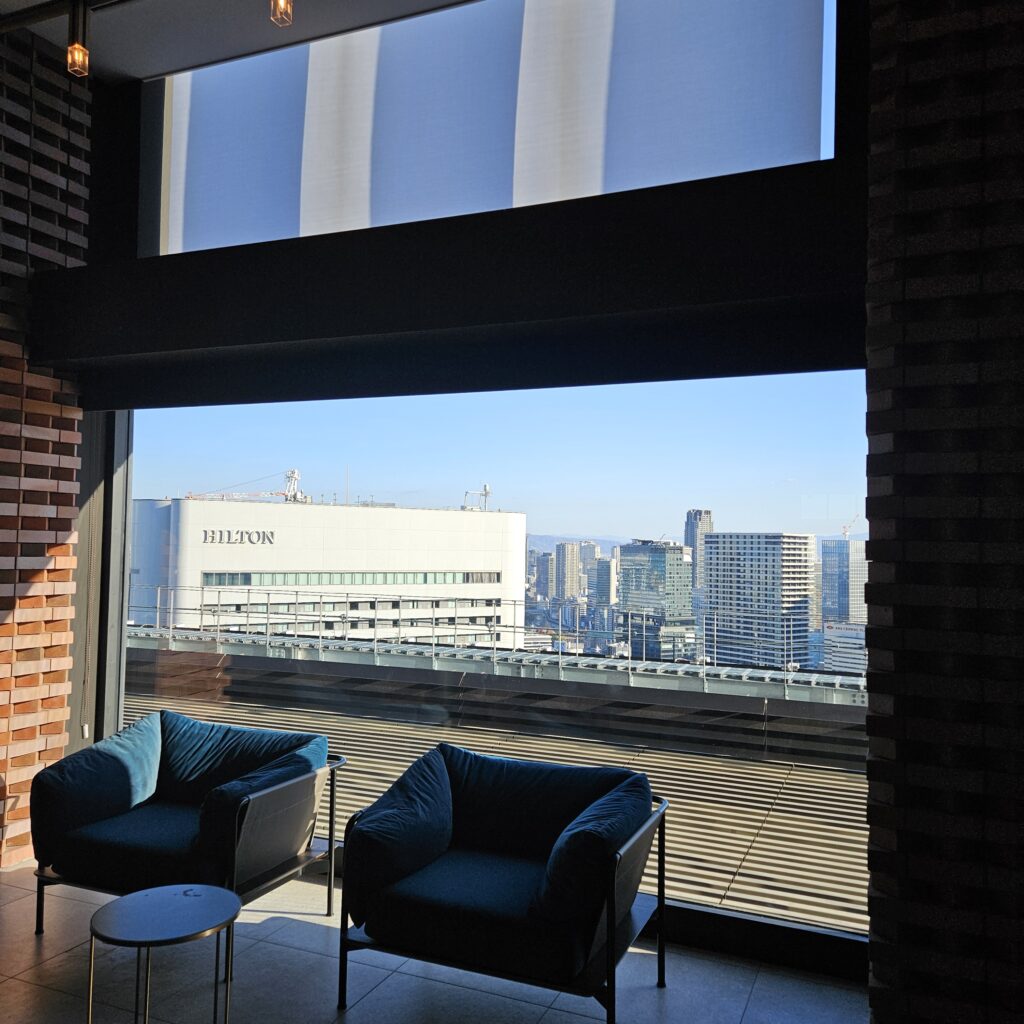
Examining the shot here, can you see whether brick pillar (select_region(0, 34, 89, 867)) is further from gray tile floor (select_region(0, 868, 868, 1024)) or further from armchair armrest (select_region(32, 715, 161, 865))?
gray tile floor (select_region(0, 868, 868, 1024))

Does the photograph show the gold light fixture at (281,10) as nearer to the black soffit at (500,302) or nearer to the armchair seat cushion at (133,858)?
the black soffit at (500,302)

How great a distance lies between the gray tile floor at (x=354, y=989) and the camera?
3086 mm

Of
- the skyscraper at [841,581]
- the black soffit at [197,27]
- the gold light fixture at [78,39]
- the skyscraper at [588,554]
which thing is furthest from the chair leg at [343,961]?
the black soffit at [197,27]

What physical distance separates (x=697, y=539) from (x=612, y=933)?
5.16 feet

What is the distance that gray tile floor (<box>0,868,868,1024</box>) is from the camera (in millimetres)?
3086

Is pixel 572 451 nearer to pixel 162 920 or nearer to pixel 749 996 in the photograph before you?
pixel 749 996

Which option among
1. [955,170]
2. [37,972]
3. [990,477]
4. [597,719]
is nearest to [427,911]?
[597,719]

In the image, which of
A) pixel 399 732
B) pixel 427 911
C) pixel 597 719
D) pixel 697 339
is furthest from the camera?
pixel 399 732

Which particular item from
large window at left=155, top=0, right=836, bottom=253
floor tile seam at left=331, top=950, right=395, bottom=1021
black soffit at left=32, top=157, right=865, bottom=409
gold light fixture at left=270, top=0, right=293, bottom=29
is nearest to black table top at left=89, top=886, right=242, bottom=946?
floor tile seam at left=331, top=950, right=395, bottom=1021

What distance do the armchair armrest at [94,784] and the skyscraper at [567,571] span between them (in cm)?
212

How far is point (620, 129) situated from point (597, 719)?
2697mm

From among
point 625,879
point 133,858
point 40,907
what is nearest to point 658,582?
point 625,879

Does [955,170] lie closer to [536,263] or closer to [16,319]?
[536,263]

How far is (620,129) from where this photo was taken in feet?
12.5
